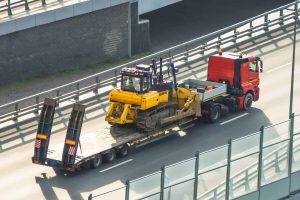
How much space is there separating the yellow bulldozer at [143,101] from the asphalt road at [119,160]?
895 millimetres

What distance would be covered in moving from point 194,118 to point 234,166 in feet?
35.4

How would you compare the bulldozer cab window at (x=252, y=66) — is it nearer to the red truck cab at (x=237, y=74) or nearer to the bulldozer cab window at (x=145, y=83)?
the red truck cab at (x=237, y=74)

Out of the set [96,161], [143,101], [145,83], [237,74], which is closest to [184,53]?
[237,74]

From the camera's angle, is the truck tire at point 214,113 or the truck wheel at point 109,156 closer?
the truck wheel at point 109,156

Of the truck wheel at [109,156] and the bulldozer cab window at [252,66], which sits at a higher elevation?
the bulldozer cab window at [252,66]

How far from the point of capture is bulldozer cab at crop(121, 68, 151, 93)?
143ft

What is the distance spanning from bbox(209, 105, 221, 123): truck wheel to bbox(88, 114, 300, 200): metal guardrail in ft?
29.4

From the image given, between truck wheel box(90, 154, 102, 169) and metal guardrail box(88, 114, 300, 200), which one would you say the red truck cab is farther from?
metal guardrail box(88, 114, 300, 200)

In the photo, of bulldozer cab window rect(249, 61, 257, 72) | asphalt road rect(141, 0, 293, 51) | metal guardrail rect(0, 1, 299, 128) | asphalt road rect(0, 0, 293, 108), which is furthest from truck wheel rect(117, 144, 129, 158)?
asphalt road rect(141, 0, 293, 51)

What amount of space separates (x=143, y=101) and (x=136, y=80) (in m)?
0.85

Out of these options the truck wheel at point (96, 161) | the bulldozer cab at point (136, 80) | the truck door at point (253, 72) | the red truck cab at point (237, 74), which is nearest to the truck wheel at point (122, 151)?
the truck wheel at point (96, 161)

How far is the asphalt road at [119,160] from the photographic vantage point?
131ft

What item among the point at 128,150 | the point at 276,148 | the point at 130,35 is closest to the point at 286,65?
the point at 130,35

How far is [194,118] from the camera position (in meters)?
45.7
